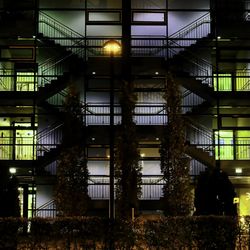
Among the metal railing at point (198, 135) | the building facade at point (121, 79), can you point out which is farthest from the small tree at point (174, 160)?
the metal railing at point (198, 135)

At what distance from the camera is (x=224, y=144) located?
34.3 metres

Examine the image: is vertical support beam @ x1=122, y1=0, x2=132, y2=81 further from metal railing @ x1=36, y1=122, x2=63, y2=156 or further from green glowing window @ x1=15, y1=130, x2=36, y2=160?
green glowing window @ x1=15, y1=130, x2=36, y2=160

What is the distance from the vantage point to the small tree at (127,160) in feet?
101

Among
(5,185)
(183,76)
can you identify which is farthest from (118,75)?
(5,185)

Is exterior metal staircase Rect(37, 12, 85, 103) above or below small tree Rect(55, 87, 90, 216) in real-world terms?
above

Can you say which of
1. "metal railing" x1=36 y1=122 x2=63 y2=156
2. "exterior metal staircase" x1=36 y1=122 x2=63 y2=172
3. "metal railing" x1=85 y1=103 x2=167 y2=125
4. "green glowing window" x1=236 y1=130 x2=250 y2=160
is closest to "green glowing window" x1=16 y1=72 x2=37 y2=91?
"metal railing" x1=36 y1=122 x2=63 y2=156

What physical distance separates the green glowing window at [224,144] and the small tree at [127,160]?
15.4 ft

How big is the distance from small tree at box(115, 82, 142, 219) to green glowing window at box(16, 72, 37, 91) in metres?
6.24

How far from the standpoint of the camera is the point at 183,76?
34125 mm

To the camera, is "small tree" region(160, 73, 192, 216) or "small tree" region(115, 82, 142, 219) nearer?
"small tree" region(160, 73, 192, 216)

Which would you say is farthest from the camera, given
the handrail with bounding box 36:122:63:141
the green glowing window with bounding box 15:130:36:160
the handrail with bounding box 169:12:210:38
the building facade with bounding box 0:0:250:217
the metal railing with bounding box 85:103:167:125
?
the handrail with bounding box 169:12:210:38

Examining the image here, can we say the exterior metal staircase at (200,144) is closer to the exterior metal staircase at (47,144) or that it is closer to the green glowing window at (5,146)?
the exterior metal staircase at (47,144)

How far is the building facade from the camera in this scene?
33938mm

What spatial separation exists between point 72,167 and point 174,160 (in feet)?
15.8
